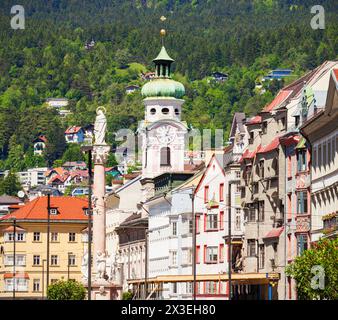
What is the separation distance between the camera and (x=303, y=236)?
100m

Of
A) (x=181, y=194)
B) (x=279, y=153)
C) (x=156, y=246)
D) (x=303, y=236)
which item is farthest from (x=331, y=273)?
(x=156, y=246)

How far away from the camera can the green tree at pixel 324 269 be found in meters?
64.1

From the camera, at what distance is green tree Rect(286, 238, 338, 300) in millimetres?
64062

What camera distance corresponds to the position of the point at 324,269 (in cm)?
6506

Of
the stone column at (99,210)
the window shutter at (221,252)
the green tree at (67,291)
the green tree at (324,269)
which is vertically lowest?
the green tree at (324,269)

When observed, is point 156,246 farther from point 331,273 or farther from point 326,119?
point 331,273

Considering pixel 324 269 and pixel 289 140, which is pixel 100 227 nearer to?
pixel 289 140

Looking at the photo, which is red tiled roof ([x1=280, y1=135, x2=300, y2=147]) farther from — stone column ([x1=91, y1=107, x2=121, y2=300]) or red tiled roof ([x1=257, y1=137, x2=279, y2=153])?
stone column ([x1=91, y1=107, x2=121, y2=300])

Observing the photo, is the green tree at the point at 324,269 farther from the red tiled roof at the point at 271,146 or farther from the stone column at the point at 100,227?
the stone column at the point at 100,227

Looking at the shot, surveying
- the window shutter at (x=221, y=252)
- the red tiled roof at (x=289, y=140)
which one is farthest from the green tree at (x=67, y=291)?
the red tiled roof at (x=289, y=140)

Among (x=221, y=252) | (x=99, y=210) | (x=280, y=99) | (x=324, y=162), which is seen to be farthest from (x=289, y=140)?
(x=99, y=210)

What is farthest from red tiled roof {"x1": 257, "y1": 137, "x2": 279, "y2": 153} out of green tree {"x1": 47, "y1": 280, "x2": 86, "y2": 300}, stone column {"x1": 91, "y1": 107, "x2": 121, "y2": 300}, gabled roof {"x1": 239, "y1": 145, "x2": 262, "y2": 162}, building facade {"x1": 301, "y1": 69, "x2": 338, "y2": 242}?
green tree {"x1": 47, "y1": 280, "x2": 86, "y2": 300}
